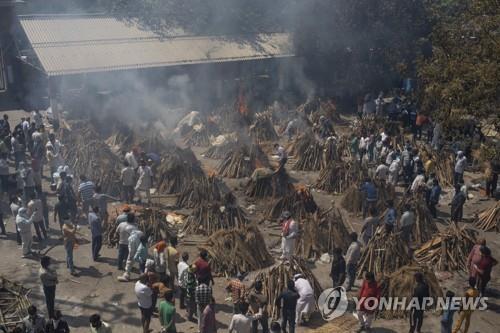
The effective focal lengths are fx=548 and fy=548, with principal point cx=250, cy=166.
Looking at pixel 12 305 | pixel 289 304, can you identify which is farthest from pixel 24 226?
pixel 289 304

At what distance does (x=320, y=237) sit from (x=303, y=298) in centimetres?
362

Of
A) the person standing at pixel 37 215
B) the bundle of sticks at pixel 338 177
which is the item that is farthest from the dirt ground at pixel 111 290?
the bundle of sticks at pixel 338 177

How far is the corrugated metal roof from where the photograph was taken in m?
26.1

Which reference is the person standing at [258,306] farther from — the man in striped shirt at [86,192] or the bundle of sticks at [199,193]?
the man in striped shirt at [86,192]

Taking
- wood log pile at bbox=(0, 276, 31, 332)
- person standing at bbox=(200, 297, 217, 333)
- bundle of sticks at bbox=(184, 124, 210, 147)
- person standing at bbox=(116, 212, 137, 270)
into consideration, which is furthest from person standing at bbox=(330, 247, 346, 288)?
bundle of sticks at bbox=(184, 124, 210, 147)

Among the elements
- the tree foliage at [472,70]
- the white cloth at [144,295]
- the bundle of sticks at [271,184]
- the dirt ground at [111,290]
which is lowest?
the dirt ground at [111,290]

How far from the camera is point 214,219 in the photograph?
1533cm

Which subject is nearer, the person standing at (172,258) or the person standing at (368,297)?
the person standing at (368,297)

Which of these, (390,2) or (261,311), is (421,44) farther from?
(261,311)

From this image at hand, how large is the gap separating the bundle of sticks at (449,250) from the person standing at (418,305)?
2988 millimetres

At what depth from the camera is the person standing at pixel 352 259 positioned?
1211 cm

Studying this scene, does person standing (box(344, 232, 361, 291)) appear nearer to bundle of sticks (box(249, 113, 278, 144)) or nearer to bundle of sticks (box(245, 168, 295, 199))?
bundle of sticks (box(245, 168, 295, 199))

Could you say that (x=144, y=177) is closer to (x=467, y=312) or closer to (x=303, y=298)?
(x=303, y=298)

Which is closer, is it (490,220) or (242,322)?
(242,322)
